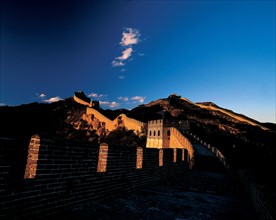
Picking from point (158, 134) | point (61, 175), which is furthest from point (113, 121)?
point (61, 175)

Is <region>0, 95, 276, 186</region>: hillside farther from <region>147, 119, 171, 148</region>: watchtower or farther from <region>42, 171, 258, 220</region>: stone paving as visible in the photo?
<region>42, 171, 258, 220</region>: stone paving

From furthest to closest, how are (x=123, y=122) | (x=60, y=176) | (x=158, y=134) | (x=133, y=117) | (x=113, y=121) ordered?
(x=133, y=117), (x=113, y=121), (x=123, y=122), (x=158, y=134), (x=60, y=176)

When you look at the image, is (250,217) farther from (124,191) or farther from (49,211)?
(49,211)

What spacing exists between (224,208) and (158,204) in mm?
1758

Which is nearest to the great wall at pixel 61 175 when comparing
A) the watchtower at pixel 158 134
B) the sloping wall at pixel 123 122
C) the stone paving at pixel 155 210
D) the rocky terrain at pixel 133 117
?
the stone paving at pixel 155 210

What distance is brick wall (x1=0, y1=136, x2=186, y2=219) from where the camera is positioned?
2.79 meters

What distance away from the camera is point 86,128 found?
7056cm

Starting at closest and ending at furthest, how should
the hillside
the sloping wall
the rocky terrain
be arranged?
1. the rocky terrain
2. the sloping wall
3. the hillside

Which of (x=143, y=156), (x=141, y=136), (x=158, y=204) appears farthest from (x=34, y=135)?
(x=141, y=136)

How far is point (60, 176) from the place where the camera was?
366 centimetres

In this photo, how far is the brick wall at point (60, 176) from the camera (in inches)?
110

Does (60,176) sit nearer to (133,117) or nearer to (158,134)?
(158,134)

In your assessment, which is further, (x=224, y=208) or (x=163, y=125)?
(x=163, y=125)

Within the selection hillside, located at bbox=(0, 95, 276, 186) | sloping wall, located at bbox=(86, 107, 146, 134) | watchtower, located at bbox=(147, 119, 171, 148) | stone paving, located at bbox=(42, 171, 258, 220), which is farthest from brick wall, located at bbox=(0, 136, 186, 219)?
hillside, located at bbox=(0, 95, 276, 186)
